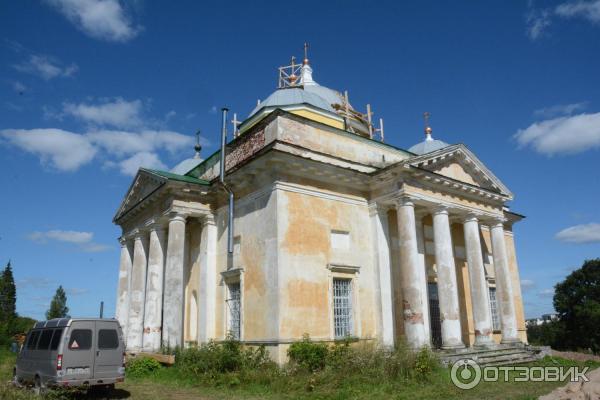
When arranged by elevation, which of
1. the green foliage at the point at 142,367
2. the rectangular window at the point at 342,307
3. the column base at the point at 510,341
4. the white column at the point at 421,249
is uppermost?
the white column at the point at 421,249

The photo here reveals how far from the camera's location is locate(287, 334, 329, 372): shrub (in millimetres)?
13203

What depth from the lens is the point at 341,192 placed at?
16.9 metres

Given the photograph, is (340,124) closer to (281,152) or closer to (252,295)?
(281,152)

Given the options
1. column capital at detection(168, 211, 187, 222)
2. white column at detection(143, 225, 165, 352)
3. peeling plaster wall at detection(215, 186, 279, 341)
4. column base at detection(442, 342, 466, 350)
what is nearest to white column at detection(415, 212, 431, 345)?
column base at detection(442, 342, 466, 350)

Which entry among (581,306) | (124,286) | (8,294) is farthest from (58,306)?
(581,306)

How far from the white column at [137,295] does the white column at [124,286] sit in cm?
160

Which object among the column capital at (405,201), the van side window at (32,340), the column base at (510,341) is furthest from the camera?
the column base at (510,341)

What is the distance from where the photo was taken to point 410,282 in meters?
15.8

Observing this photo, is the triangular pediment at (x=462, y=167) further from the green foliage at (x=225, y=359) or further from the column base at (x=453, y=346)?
the green foliage at (x=225, y=359)

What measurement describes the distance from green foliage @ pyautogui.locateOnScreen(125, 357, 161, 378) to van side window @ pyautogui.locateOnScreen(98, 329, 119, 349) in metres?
4.28

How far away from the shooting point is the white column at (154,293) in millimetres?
17656

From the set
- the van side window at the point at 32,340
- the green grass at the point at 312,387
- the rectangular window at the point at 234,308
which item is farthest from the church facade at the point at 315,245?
the van side window at the point at 32,340

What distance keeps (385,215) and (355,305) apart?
12.0 feet

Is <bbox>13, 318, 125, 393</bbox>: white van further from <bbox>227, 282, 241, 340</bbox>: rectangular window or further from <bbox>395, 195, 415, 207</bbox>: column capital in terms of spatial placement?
<bbox>395, 195, 415, 207</bbox>: column capital
